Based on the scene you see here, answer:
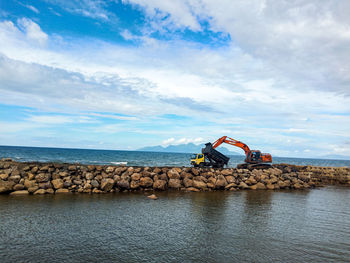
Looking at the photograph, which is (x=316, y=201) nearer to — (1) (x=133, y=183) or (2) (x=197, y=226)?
(2) (x=197, y=226)

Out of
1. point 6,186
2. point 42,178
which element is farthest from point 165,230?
point 6,186

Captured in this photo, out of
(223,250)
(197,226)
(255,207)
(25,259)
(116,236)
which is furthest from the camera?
(255,207)

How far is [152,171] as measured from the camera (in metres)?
24.7

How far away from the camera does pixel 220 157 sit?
32.7 metres

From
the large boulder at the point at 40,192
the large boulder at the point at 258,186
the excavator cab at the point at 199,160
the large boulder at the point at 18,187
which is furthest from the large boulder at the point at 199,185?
the large boulder at the point at 18,187

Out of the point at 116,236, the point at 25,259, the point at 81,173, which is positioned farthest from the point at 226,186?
the point at 25,259

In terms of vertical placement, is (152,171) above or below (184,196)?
above

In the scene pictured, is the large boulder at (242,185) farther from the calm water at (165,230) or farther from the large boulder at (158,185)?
the large boulder at (158,185)

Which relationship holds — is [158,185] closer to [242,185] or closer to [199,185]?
[199,185]

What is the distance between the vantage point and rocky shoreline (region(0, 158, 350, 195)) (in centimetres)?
1989

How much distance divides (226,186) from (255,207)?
7628 mm

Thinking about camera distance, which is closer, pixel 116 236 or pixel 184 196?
pixel 116 236

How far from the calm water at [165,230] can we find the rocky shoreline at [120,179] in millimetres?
1979

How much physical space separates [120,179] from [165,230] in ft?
38.0
